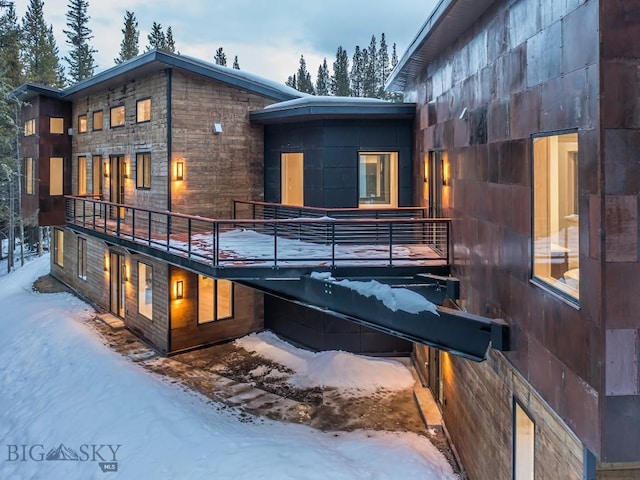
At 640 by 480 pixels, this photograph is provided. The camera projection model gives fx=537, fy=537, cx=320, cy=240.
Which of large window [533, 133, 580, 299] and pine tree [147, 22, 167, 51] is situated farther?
pine tree [147, 22, 167, 51]

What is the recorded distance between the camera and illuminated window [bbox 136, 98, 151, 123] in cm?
1549

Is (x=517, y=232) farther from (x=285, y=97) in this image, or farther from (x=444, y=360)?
(x=285, y=97)

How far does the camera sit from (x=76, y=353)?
44.4 feet

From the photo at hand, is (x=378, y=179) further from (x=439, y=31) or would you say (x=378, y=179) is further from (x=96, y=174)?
(x=96, y=174)

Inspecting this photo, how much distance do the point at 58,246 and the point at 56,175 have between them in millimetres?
3600

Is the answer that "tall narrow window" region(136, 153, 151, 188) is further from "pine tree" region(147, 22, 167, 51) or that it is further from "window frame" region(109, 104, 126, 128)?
"pine tree" region(147, 22, 167, 51)

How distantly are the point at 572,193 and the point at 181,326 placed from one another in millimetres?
11407

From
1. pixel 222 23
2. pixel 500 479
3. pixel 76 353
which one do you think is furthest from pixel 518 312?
pixel 222 23

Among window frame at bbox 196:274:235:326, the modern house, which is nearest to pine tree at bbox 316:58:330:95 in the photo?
window frame at bbox 196:274:235:326

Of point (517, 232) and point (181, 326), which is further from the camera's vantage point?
point (181, 326)

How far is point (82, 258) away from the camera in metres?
20.3

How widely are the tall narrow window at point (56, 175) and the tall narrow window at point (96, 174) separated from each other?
2639 millimetres

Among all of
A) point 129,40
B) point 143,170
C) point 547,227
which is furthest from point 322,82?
point 547,227

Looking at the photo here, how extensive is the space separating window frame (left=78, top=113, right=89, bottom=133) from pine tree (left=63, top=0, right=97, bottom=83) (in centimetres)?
2883
